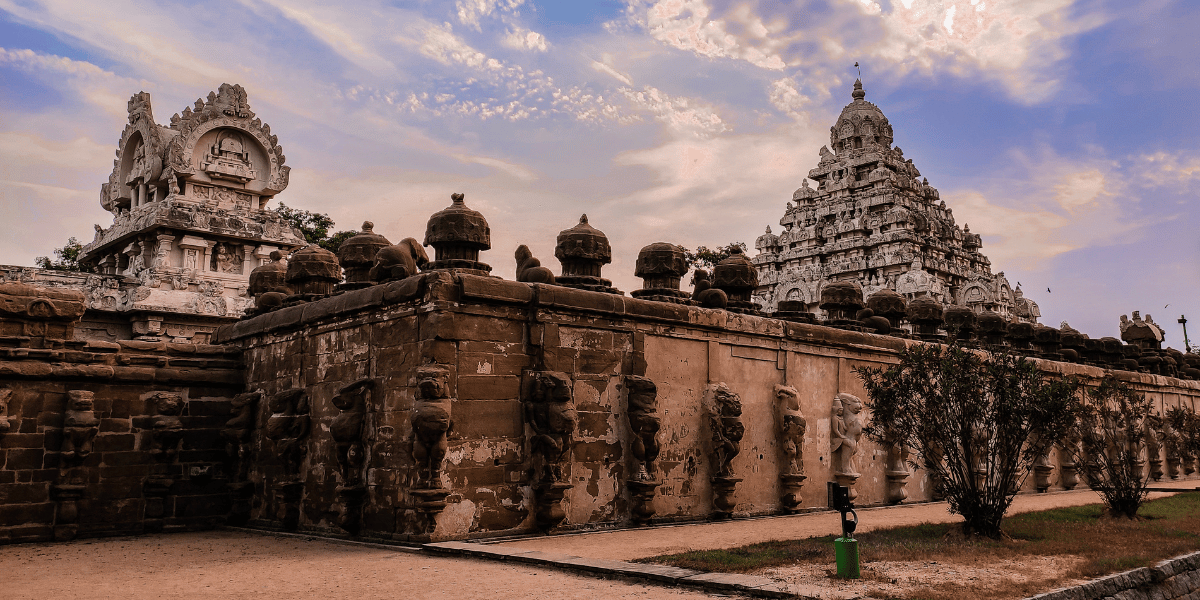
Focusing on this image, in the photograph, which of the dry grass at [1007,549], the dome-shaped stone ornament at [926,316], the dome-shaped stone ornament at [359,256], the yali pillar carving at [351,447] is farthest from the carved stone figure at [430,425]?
the dome-shaped stone ornament at [926,316]

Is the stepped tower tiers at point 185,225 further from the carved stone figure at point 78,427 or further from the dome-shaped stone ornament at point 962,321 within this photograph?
the dome-shaped stone ornament at point 962,321

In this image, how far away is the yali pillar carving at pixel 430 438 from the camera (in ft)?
30.1

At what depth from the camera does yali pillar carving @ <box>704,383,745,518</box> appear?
39.6 feet

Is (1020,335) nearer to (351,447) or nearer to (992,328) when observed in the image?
(992,328)

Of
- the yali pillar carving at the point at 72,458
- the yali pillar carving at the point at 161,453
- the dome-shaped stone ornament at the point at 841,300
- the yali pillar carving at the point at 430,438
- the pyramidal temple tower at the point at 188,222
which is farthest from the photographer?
the pyramidal temple tower at the point at 188,222

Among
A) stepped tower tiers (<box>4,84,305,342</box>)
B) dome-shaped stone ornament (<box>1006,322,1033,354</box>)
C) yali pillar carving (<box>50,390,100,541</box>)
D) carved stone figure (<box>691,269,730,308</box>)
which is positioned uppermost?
stepped tower tiers (<box>4,84,305,342</box>)

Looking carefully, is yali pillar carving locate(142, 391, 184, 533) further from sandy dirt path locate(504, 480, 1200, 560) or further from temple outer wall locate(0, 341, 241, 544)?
sandy dirt path locate(504, 480, 1200, 560)

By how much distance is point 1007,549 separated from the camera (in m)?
8.88

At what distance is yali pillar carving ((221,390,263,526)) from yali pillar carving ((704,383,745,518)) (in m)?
6.19

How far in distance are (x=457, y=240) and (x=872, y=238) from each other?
30980mm

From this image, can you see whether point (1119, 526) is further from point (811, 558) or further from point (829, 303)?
point (829, 303)

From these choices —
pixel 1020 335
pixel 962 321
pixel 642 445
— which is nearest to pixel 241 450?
pixel 642 445

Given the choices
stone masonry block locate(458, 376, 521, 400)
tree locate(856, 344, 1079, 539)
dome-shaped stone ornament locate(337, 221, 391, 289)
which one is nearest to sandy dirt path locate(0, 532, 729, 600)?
stone masonry block locate(458, 376, 521, 400)

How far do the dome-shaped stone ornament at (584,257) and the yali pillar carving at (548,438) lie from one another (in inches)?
68.9
